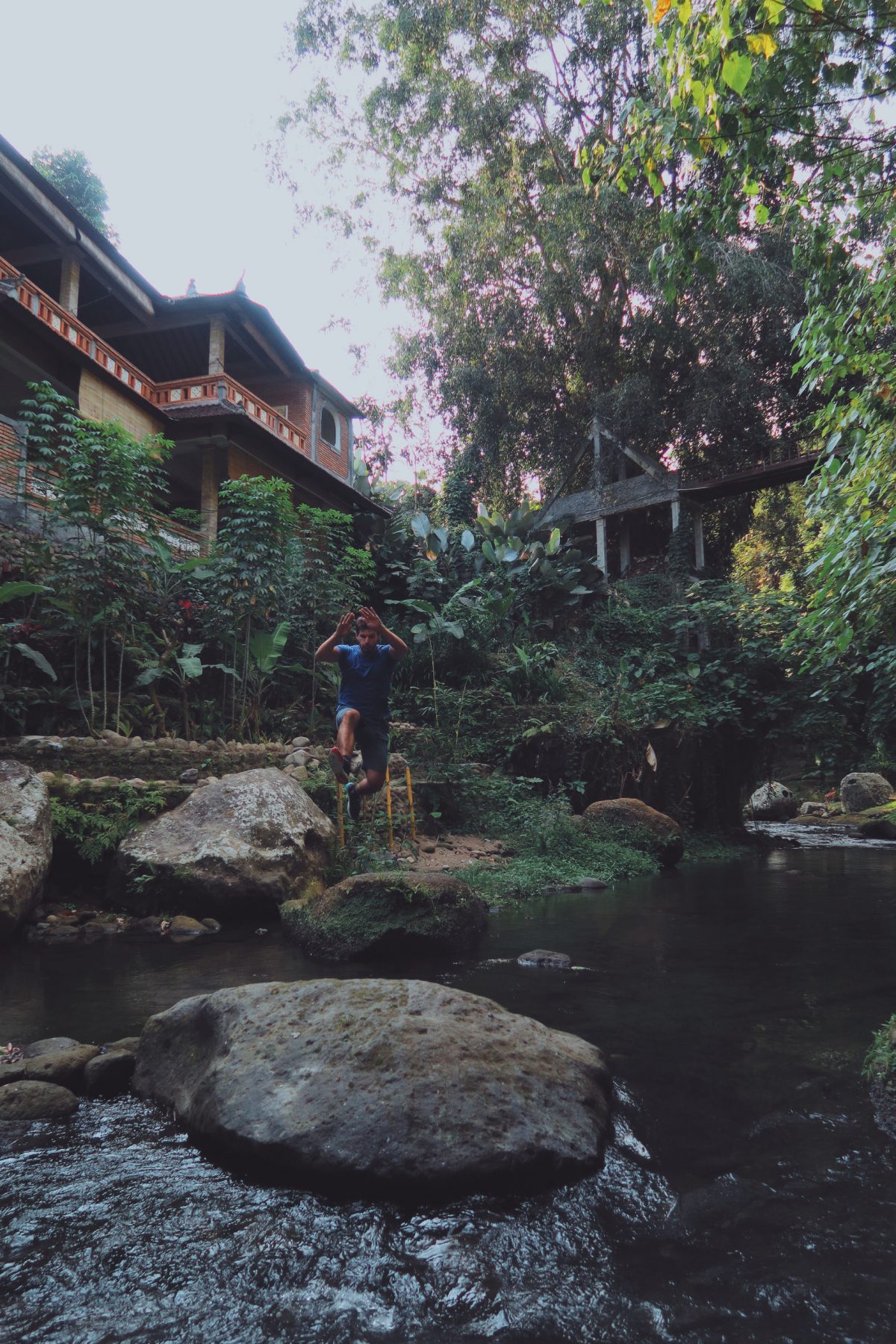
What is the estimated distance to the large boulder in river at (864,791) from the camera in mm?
20500

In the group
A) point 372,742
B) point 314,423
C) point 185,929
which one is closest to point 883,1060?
point 372,742

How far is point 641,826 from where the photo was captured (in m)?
12.0

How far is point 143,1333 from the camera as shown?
1964mm

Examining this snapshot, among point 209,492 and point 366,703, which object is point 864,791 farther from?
point 366,703

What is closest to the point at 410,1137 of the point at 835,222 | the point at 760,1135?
the point at 760,1135

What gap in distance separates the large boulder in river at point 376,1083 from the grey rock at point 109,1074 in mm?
72

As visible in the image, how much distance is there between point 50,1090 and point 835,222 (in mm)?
5554

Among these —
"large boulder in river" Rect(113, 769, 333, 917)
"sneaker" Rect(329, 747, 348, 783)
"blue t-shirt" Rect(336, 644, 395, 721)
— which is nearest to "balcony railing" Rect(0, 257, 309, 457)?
"large boulder in river" Rect(113, 769, 333, 917)

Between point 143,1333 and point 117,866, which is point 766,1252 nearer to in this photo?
point 143,1333

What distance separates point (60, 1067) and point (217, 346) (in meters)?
17.5

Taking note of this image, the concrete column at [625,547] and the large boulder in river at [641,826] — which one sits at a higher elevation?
the concrete column at [625,547]

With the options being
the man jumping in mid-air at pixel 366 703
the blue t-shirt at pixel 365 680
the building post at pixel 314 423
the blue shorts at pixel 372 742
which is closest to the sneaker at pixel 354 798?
the man jumping in mid-air at pixel 366 703

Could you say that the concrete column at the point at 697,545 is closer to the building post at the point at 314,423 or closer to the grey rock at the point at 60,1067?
the building post at the point at 314,423

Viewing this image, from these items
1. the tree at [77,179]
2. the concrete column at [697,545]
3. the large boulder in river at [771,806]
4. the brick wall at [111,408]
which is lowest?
the large boulder in river at [771,806]
